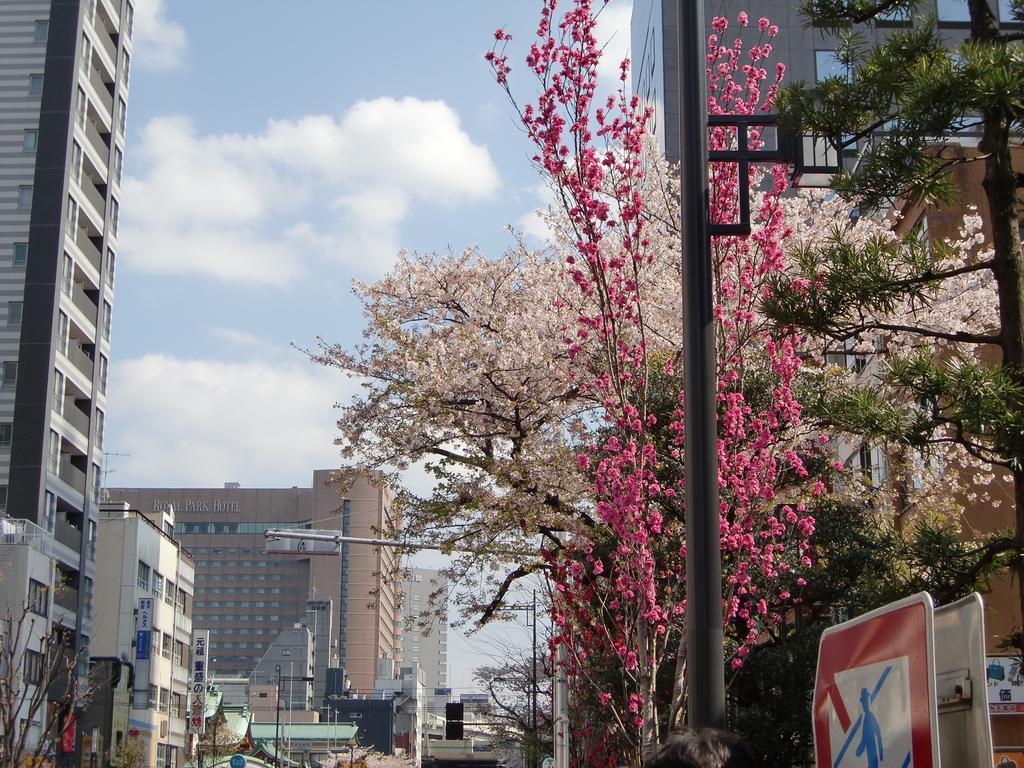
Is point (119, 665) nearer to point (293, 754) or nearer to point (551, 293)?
point (551, 293)

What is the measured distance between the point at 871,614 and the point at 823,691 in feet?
1.58

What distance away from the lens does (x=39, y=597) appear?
5028cm

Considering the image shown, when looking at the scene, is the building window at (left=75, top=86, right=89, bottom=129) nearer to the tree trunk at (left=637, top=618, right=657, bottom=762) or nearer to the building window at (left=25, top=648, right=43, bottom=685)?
the building window at (left=25, top=648, right=43, bottom=685)

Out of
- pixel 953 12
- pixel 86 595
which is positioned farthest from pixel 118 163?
pixel 953 12

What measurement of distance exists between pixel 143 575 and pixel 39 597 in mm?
22562

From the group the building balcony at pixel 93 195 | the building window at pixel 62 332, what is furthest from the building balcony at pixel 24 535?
the building balcony at pixel 93 195

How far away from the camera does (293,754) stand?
448 feet

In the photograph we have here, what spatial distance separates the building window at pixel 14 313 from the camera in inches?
2148

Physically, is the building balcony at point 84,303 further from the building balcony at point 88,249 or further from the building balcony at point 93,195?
the building balcony at point 93,195

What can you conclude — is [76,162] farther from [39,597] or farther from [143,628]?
[143,628]

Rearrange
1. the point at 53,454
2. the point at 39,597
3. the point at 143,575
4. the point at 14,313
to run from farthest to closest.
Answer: the point at 143,575, the point at 14,313, the point at 53,454, the point at 39,597

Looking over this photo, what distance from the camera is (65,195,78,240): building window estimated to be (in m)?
56.5

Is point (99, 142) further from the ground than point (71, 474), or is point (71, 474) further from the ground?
point (99, 142)

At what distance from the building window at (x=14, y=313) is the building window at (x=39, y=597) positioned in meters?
12.0
